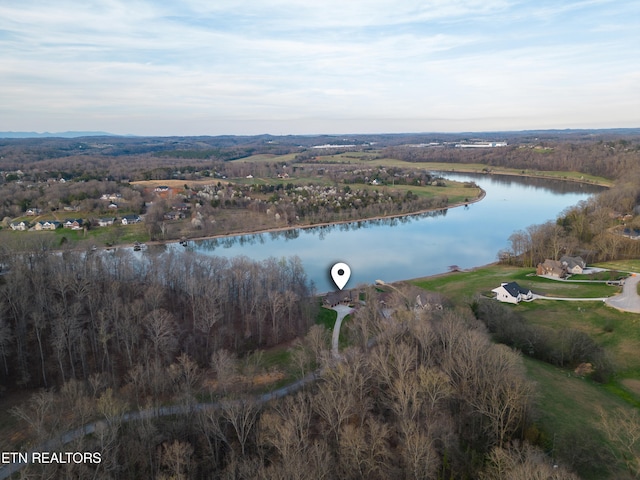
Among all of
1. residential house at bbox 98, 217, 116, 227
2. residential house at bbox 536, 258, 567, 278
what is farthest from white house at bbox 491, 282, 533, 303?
residential house at bbox 98, 217, 116, 227

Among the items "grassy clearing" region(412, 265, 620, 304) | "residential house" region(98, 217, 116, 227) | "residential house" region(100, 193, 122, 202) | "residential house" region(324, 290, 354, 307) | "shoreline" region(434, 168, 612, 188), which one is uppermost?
"residential house" region(100, 193, 122, 202)

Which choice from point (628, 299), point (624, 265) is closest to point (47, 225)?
point (628, 299)

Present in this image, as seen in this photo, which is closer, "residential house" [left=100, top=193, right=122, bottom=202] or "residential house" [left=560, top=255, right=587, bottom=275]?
"residential house" [left=560, top=255, right=587, bottom=275]

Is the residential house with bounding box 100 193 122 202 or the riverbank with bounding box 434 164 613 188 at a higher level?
the residential house with bounding box 100 193 122 202

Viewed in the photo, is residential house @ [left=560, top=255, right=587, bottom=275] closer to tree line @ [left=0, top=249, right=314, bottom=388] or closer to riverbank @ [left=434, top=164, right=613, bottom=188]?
tree line @ [left=0, top=249, right=314, bottom=388]

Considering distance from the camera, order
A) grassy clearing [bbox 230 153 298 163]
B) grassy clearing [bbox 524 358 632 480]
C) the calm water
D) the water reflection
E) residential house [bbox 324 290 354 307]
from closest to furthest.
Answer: grassy clearing [bbox 524 358 632 480]
residential house [bbox 324 290 354 307]
the calm water
the water reflection
grassy clearing [bbox 230 153 298 163]
